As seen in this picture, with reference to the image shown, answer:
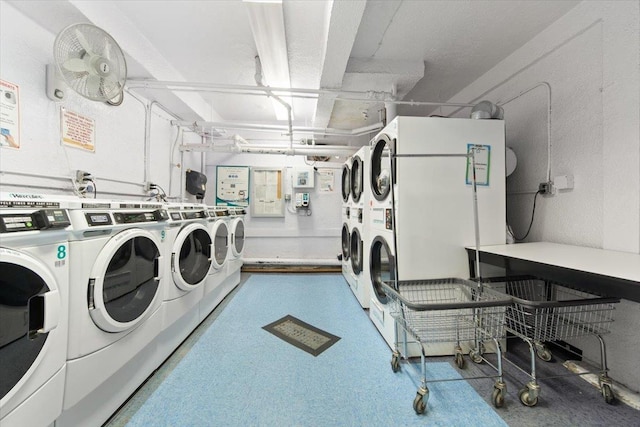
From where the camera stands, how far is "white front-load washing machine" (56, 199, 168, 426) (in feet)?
3.25

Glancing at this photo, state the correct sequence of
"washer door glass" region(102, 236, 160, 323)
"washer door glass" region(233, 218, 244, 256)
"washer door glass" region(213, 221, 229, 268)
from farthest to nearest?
"washer door glass" region(233, 218, 244, 256) → "washer door glass" region(213, 221, 229, 268) → "washer door glass" region(102, 236, 160, 323)

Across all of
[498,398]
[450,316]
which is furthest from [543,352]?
[450,316]

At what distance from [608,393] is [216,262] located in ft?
9.77

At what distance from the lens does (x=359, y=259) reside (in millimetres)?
2654

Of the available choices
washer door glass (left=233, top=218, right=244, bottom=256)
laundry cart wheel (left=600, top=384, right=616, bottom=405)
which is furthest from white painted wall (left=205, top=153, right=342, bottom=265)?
laundry cart wheel (left=600, top=384, right=616, bottom=405)

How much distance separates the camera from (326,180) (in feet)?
14.3

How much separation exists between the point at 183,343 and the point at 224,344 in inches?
13.4

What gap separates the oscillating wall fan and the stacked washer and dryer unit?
1.98 m

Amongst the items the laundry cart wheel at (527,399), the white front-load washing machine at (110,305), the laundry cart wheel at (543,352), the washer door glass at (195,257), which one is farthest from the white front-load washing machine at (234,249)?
the laundry cart wheel at (543,352)

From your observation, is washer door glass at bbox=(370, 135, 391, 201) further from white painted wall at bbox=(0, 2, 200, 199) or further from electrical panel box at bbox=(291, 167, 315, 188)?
white painted wall at bbox=(0, 2, 200, 199)

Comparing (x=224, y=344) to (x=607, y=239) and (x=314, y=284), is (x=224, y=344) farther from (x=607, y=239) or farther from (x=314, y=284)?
(x=607, y=239)

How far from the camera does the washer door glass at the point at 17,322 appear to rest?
2.45ft

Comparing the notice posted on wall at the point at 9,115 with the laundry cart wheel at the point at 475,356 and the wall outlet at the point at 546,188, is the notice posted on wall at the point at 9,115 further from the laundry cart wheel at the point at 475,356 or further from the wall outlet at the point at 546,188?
the wall outlet at the point at 546,188

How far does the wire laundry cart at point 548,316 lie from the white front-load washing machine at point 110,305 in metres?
2.06
